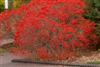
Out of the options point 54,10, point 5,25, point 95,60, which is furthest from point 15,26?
point 95,60

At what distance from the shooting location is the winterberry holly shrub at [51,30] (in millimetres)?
14867

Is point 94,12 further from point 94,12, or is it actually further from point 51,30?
point 51,30

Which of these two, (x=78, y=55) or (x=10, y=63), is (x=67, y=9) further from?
(x=10, y=63)

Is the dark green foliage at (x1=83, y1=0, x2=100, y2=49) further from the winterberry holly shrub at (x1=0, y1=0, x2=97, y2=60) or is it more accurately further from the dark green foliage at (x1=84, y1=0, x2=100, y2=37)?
the winterberry holly shrub at (x1=0, y1=0, x2=97, y2=60)

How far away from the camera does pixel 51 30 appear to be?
14.9 meters

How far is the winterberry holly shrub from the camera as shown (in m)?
14.9

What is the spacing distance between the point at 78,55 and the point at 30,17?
10.0 ft

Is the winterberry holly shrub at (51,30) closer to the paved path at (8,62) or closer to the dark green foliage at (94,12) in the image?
the paved path at (8,62)

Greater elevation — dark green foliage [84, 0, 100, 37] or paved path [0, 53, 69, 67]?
dark green foliage [84, 0, 100, 37]

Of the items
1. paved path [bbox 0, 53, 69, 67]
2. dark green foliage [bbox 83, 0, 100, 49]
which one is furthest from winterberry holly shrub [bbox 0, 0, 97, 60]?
dark green foliage [bbox 83, 0, 100, 49]

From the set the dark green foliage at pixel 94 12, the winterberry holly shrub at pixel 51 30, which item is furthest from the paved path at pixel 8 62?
the dark green foliage at pixel 94 12

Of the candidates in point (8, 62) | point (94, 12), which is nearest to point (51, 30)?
point (8, 62)

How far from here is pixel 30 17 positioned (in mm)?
15094

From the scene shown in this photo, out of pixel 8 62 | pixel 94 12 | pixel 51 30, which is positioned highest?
pixel 94 12
